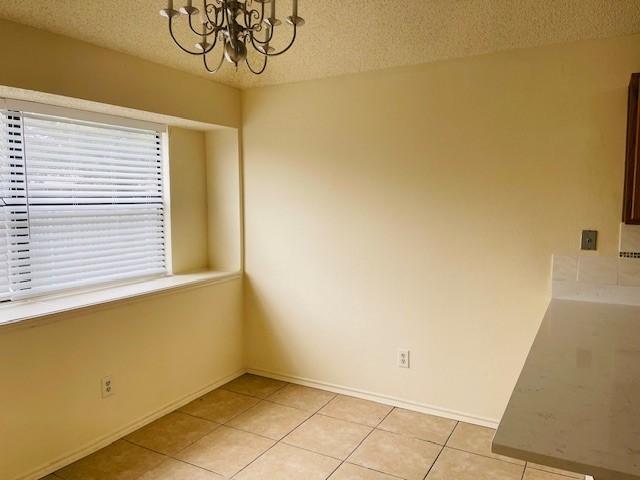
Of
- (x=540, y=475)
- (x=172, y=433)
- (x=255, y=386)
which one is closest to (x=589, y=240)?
(x=540, y=475)

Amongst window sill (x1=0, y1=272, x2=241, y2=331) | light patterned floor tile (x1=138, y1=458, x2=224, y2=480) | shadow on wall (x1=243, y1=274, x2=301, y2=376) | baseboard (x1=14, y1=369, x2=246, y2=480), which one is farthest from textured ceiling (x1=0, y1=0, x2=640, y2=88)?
light patterned floor tile (x1=138, y1=458, x2=224, y2=480)

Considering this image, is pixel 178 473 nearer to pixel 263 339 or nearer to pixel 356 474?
pixel 356 474

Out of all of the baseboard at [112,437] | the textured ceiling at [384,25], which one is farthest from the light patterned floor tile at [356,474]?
the textured ceiling at [384,25]

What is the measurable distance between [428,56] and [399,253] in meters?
1.24

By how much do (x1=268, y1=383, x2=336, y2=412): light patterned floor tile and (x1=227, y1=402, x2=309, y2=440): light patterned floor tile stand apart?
68 millimetres

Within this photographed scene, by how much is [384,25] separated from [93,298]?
2269mm

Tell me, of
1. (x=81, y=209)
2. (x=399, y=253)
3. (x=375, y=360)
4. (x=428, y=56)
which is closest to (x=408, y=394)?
(x=375, y=360)

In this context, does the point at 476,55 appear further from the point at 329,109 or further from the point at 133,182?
the point at 133,182

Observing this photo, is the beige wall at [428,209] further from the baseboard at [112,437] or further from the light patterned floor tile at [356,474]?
the light patterned floor tile at [356,474]

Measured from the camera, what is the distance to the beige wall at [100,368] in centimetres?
228

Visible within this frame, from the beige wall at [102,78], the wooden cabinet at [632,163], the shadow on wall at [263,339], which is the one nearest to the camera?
the wooden cabinet at [632,163]

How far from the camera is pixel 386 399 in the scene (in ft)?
10.6

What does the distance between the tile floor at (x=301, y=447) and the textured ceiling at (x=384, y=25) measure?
2288mm

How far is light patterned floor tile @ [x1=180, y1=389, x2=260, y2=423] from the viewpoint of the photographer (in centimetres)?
309
